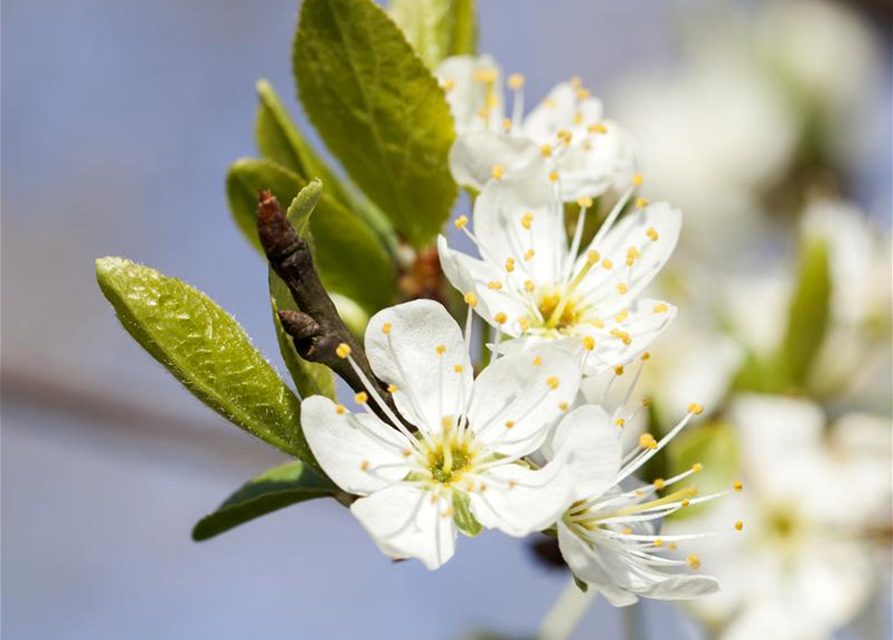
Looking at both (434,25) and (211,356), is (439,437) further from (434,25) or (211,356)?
(434,25)

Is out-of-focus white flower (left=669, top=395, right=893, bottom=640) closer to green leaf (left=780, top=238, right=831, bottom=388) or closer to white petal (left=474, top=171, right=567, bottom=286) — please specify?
green leaf (left=780, top=238, right=831, bottom=388)

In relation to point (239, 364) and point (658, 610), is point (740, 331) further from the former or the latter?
point (658, 610)

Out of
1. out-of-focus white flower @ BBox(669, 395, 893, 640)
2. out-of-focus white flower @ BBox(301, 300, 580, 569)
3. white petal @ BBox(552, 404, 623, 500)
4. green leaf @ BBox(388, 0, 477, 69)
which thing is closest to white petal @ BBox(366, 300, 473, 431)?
out-of-focus white flower @ BBox(301, 300, 580, 569)

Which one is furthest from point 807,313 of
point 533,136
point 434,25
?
point 434,25

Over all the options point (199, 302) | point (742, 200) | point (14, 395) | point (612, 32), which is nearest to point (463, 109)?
point (199, 302)

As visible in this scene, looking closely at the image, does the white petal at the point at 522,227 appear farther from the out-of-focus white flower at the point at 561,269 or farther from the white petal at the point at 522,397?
the white petal at the point at 522,397

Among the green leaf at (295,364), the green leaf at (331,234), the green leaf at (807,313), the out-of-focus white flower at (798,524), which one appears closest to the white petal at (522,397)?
A: the green leaf at (295,364)
